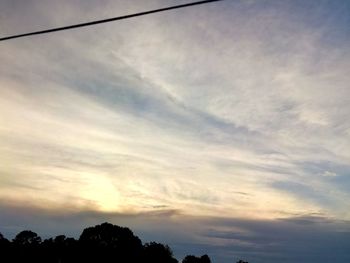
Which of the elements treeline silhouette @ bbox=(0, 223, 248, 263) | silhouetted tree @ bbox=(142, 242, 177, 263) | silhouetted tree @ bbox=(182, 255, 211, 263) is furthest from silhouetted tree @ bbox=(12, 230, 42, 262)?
silhouetted tree @ bbox=(182, 255, 211, 263)

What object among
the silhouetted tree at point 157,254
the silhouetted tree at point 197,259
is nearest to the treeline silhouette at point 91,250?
the silhouetted tree at point 157,254

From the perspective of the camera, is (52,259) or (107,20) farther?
(52,259)

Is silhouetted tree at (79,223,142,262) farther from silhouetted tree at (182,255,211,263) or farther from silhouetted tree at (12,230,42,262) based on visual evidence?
silhouetted tree at (182,255,211,263)

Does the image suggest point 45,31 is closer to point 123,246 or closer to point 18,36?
point 18,36

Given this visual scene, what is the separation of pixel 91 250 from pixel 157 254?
27259 millimetres

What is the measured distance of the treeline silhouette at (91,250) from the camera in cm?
12300

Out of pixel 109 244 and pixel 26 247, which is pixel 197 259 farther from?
pixel 26 247

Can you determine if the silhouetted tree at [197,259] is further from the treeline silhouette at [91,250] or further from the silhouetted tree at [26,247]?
the silhouetted tree at [26,247]

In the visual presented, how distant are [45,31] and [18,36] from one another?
1038 mm

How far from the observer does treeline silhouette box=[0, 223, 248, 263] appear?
123 meters

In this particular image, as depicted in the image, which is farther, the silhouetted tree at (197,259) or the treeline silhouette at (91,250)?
the silhouetted tree at (197,259)

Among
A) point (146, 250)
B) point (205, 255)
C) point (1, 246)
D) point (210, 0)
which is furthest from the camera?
point (205, 255)

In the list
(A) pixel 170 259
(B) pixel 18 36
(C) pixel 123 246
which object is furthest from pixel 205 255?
(B) pixel 18 36

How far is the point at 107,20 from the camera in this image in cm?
1022
